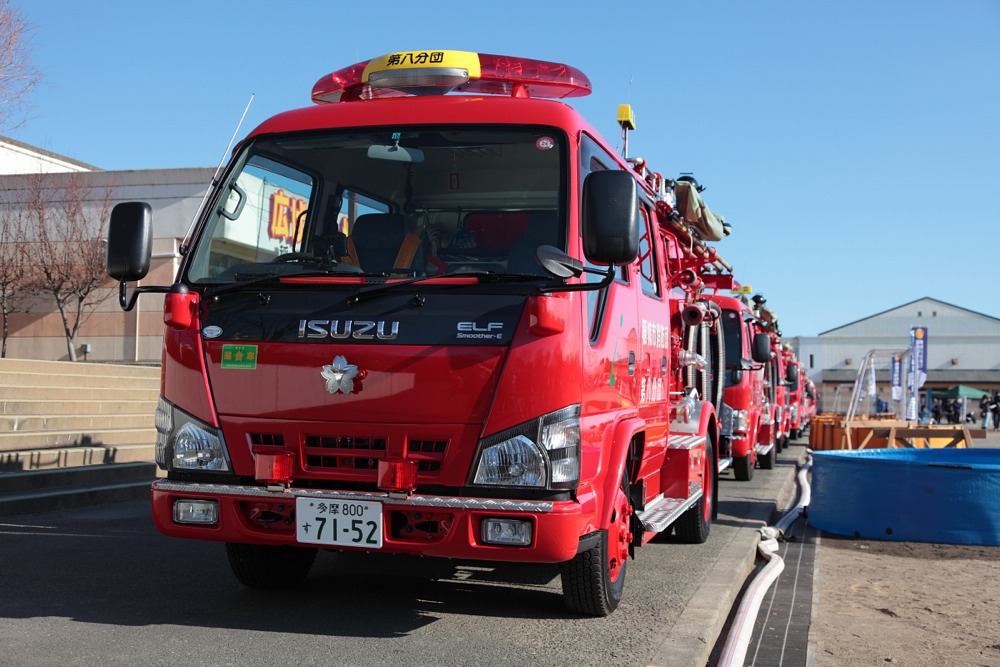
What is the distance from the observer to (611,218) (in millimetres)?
4586

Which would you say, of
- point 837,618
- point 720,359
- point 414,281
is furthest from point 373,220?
point 720,359

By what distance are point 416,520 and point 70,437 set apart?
8503 millimetres

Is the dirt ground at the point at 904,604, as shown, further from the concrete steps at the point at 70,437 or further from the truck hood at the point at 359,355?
the concrete steps at the point at 70,437

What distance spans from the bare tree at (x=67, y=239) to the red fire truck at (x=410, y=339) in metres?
22.9

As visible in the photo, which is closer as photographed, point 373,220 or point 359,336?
point 359,336

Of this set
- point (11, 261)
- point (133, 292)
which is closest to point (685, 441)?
point (133, 292)

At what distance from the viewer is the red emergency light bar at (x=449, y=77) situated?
230 inches

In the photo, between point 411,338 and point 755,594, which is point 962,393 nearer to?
point 755,594

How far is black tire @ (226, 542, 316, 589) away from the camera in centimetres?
580

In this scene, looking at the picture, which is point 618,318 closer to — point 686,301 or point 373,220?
point 373,220

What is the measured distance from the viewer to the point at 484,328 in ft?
15.1

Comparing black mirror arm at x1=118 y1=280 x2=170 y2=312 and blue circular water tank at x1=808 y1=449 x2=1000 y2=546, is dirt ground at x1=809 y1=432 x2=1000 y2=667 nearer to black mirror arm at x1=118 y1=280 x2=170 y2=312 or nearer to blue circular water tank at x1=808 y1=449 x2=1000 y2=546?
blue circular water tank at x1=808 y1=449 x2=1000 y2=546

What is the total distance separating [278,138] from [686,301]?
4242 millimetres

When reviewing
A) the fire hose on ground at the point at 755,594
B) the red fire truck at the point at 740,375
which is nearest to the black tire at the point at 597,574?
the fire hose on ground at the point at 755,594
